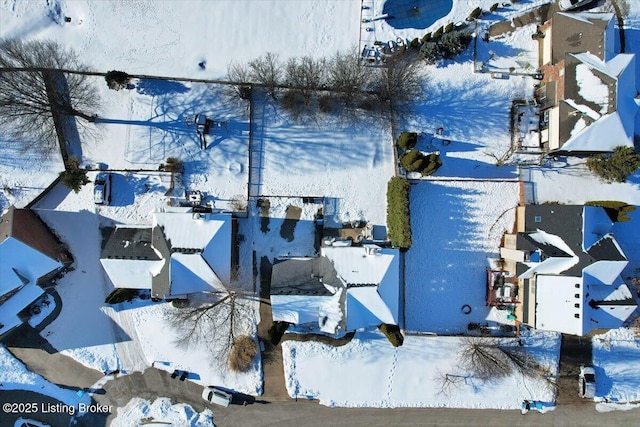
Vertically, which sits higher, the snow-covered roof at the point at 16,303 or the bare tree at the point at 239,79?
the bare tree at the point at 239,79

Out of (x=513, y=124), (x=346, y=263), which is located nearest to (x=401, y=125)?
(x=513, y=124)

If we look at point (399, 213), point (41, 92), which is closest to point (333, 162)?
point (399, 213)

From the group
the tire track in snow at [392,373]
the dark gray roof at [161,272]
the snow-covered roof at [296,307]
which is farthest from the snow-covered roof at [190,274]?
the tire track in snow at [392,373]

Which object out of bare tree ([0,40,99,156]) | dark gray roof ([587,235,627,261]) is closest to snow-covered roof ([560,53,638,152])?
dark gray roof ([587,235,627,261])

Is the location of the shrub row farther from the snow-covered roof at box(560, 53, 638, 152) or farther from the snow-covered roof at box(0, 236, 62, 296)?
the snow-covered roof at box(0, 236, 62, 296)

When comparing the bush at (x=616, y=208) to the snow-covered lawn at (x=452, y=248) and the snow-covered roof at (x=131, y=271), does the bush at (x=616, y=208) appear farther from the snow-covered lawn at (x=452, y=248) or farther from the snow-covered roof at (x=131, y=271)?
the snow-covered roof at (x=131, y=271)

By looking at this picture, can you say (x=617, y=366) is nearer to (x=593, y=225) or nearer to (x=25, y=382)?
(x=593, y=225)
